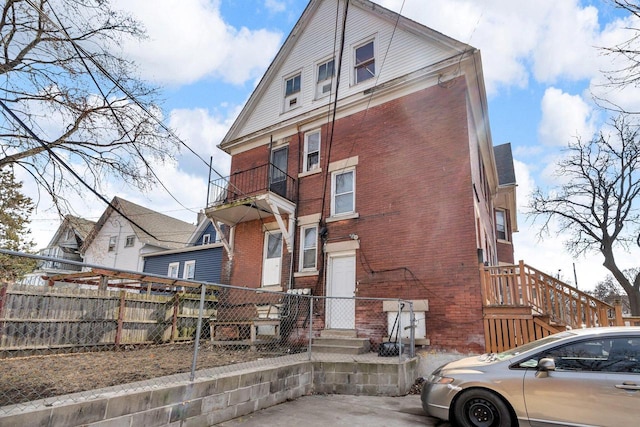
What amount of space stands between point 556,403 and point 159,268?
23.2 meters

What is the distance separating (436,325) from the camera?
28.5ft

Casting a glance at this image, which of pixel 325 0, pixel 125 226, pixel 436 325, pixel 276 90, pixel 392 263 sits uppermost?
pixel 325 0

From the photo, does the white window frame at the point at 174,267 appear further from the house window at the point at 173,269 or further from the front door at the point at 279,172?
the front door at the point at 279,172

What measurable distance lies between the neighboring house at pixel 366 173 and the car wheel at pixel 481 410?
339 cm

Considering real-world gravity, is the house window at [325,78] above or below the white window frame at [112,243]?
above

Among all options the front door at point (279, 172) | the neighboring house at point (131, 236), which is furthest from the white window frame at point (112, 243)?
the front door at point (279, 172)

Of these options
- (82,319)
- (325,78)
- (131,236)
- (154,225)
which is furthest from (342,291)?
(154,225)

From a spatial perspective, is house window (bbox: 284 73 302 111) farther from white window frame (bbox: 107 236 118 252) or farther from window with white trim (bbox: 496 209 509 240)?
white window frame (bbox: 107 236 118 252)

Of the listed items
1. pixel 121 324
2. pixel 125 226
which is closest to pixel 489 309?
pixel 121 324

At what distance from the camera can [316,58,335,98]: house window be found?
12.7 meters

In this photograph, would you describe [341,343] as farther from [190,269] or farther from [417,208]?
[190,269]

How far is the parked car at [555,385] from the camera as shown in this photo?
426 cm

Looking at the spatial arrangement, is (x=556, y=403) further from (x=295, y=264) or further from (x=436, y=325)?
(x=295, y=264)

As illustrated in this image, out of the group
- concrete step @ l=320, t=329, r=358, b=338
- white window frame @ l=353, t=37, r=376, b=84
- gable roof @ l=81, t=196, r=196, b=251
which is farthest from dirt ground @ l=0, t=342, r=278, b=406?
gable roof @ l=81, t=196, r=196, b=251
